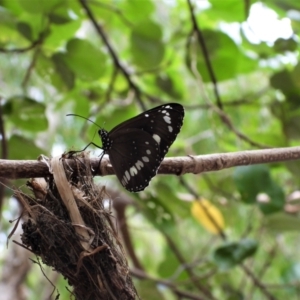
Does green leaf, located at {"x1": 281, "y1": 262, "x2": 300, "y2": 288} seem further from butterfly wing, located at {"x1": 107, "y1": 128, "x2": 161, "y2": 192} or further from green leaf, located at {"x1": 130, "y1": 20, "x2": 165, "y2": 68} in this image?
butterfly wing, located at {"x1": 107, "y1": 128, "x2": 161, "y2": 192}

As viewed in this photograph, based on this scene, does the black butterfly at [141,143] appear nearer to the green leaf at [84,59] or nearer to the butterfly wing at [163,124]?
the butterfly wing at [163,124]

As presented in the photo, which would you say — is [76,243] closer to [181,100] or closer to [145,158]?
[145,158]

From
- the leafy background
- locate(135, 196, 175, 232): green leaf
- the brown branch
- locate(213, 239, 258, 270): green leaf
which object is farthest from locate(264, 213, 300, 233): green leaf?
the brown branch

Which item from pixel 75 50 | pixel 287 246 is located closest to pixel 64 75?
pixel 75 50

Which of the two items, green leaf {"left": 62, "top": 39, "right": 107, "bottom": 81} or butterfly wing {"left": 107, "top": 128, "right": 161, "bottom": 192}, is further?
green leaf {"left": 62, "top": 39, "right": 107, "bottom": 81}

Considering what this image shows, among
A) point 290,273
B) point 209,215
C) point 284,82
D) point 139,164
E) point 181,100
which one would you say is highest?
Answer: point 139,164

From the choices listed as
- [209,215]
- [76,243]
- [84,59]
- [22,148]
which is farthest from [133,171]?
[209,215]

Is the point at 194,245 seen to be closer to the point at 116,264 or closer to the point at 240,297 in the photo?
the point at 240,297
